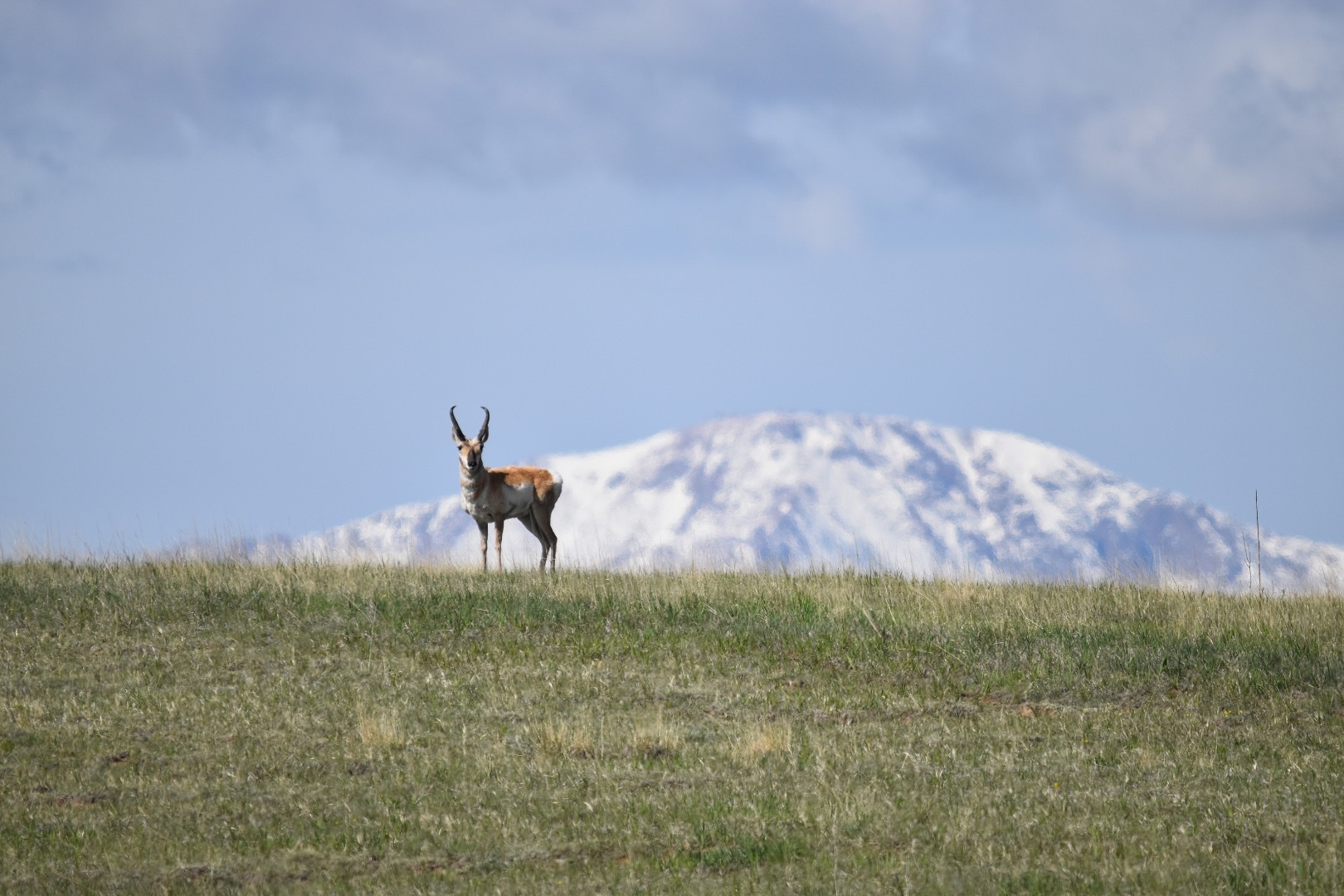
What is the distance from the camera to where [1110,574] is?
24469 mm

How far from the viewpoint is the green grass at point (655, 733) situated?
10844mm

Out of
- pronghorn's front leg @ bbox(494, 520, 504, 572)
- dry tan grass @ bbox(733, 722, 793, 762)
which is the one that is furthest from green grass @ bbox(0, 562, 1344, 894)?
pronghorn's front leg @ bbox(494, 520, 504, 572)

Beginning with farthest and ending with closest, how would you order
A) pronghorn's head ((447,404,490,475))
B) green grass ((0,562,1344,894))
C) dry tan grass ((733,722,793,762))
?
1. pronghorn's head ((447,404,490,475))
2. dry tan grass ((733,722,793,762))
3. green grass ((0,562,1344,894))

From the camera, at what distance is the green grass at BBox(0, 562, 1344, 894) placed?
10.8 meters

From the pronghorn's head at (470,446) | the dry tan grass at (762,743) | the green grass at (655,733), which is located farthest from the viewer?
the pronghorn's head at (470,446)

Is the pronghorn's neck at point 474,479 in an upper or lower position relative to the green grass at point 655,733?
upper

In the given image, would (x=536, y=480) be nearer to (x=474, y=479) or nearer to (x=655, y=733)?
(x=474, y=479)

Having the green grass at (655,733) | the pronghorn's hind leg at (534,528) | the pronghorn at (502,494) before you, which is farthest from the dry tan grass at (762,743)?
the pronghorn's hind leg at (534,528)

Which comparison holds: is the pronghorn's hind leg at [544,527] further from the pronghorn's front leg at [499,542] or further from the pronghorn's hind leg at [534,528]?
the pronghorn's front leg at [499,542]

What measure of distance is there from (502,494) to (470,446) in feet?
3.91

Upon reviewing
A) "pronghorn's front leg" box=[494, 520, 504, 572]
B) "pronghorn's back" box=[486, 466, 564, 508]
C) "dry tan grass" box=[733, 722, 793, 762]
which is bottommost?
"dry tan grass" box=[733, 722, 793, 762]

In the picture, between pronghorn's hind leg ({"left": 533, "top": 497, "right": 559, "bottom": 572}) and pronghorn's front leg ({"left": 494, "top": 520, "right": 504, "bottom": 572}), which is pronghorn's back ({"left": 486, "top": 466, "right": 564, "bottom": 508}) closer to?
pronghorn's hind leg ({"left": 533, "top": 497, "right": 559, "bottom": 572})

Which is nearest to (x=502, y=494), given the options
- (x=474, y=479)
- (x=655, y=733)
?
(x=474, y=479)

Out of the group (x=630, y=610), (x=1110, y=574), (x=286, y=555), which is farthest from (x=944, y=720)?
(x=286, y=555)
